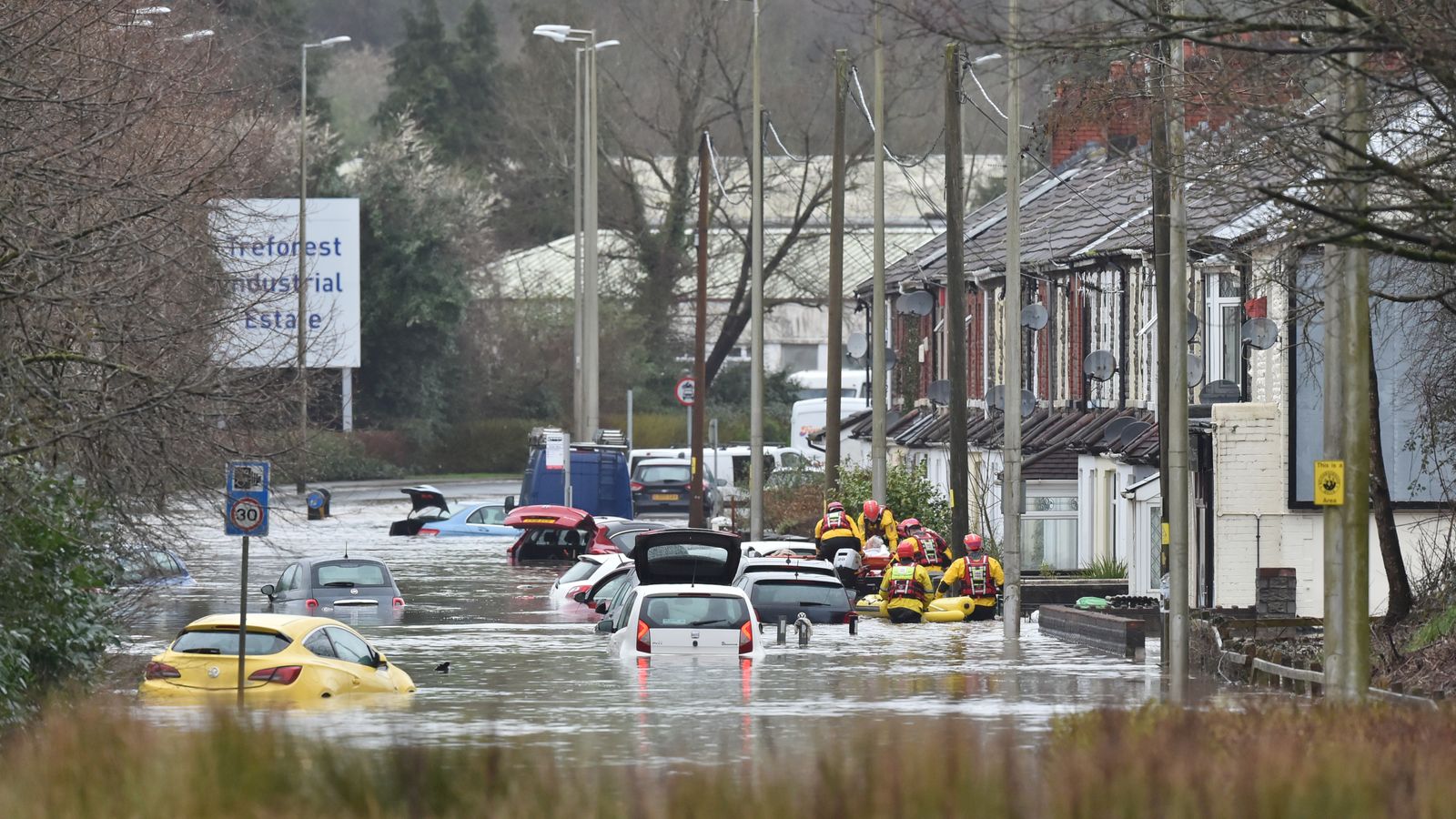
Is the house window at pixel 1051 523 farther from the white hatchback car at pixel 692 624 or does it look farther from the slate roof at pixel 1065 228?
the white hatchback car at pixel 692 624

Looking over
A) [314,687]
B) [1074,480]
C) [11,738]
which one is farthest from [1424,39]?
[1074,480]

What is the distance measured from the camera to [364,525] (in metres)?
56.0

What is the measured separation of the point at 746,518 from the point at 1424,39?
4004 centimetres

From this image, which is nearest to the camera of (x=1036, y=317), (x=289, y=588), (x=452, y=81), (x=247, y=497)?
(x=247, y=497)

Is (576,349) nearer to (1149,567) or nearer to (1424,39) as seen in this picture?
(1149,567)

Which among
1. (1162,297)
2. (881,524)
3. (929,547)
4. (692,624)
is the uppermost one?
(1162,297)

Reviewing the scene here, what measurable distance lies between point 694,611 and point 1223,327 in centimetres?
1244

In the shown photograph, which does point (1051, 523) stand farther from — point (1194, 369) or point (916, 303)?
point (1194, 369)

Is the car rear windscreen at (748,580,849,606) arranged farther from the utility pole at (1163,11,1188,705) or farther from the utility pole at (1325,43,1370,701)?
the utility pole at (1325,43,1370,701)

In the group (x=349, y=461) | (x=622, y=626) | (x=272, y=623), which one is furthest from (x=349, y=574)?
(x=349, y=461)

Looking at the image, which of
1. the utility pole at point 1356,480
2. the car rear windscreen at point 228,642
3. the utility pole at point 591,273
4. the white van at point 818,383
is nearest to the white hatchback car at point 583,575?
the car rear windscreen at point 228,642

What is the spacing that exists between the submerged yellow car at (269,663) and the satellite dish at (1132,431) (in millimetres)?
16375

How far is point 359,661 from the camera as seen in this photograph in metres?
20.8

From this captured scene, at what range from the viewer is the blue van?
5212cm
